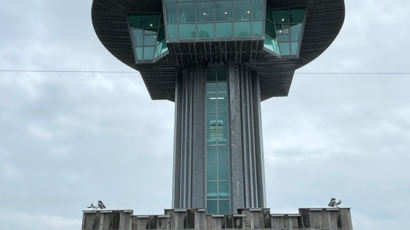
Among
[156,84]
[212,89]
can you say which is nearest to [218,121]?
[212,89]

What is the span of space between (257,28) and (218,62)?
5762 millimetres

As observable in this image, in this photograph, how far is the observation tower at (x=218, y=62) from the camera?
40.7 m

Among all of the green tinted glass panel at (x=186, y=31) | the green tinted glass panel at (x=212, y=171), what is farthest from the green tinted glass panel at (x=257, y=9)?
the green tinted glass panel at (x=212, y=171)

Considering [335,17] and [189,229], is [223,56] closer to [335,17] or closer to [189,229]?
[335,17]

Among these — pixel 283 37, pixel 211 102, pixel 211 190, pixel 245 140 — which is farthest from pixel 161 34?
pixel 211 190

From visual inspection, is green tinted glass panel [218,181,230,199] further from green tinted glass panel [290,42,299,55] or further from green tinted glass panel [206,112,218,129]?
green tinted glass panel [290,42,299,55]

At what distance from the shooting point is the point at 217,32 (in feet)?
135

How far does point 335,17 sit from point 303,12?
3044mm

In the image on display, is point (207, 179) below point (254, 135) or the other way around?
below

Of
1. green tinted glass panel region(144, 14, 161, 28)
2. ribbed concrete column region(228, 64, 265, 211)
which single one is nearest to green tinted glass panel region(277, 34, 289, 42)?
ribbed concrete column region(228, 64, 265, 211)

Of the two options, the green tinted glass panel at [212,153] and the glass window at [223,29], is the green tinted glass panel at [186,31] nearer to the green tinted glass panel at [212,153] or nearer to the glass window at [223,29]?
the glass window at [223,29]

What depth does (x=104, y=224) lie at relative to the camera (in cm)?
2623

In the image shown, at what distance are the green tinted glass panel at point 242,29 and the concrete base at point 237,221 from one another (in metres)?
19.3

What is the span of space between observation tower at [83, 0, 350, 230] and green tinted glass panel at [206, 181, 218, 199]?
0.09 meters
